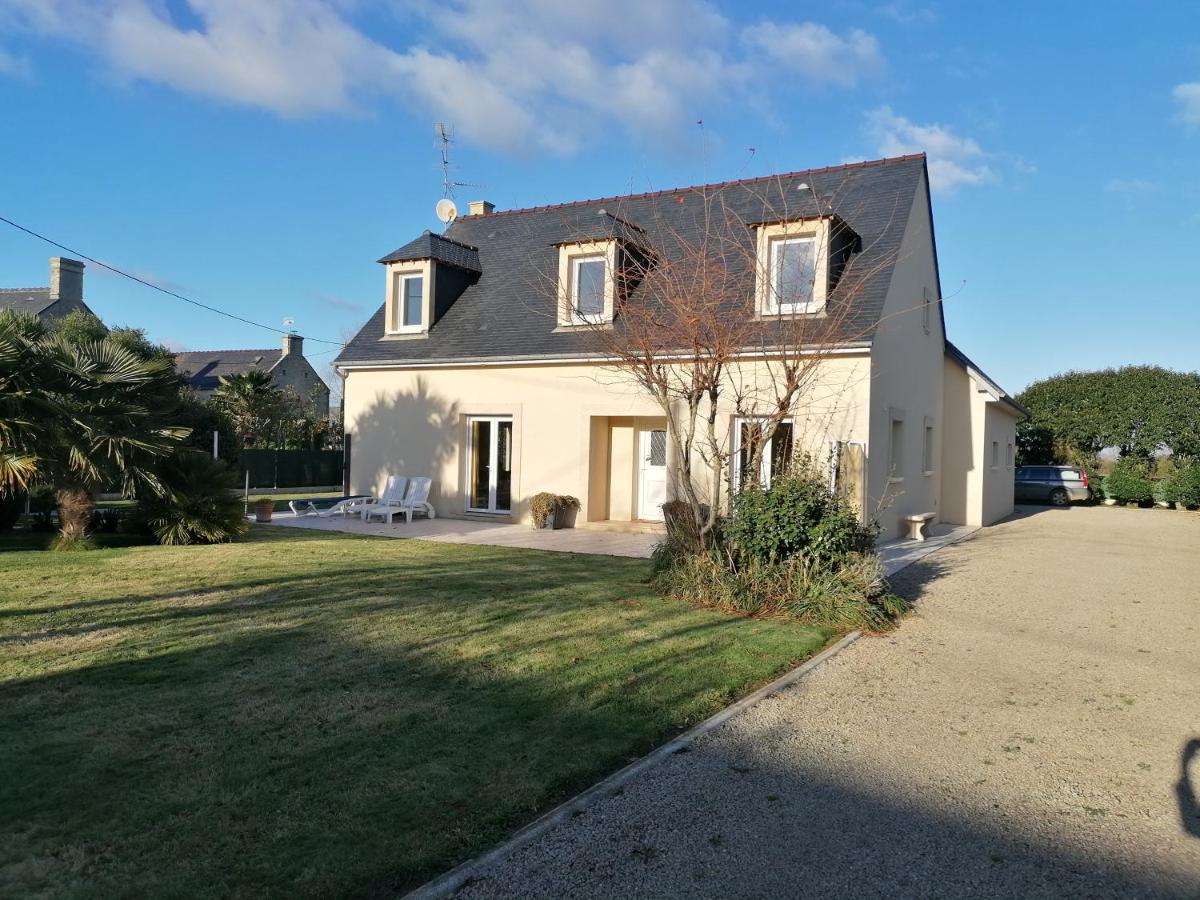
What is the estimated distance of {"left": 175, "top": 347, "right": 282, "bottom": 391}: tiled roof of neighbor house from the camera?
1744 inches

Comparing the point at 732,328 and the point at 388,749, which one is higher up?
the point at 732,328

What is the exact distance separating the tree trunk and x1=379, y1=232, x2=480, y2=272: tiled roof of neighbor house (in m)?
8.55

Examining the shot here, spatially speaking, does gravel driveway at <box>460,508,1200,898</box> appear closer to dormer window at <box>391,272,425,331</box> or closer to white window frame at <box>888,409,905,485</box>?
white window frame at <box>888,409,905,485</box>

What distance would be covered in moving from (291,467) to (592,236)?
15.8 metres

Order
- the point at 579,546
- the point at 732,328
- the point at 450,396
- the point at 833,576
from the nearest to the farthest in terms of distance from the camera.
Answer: the point at 833,576 < the point at 732,328 < the point at 579,546 < the point at 450,396

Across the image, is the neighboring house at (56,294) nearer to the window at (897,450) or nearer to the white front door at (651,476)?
the white front door at (651,476)

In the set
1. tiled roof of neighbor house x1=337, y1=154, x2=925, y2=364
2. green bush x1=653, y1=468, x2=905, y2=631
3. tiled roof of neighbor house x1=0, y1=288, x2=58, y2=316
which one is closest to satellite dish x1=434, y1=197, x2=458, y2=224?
tiled roof of neighbor house x1=337, y1=154, x2=925, y2=364

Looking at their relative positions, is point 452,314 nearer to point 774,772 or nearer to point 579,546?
point 579,546

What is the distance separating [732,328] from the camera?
372 inches

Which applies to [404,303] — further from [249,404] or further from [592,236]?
[249,404]

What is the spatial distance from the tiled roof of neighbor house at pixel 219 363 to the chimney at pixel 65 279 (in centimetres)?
972

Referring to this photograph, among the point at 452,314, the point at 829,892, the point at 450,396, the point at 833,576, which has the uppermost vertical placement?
the point at 452,314

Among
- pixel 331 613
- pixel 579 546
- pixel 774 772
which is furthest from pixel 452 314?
pixel 774 772

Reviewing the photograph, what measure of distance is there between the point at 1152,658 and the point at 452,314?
48.0 feet
